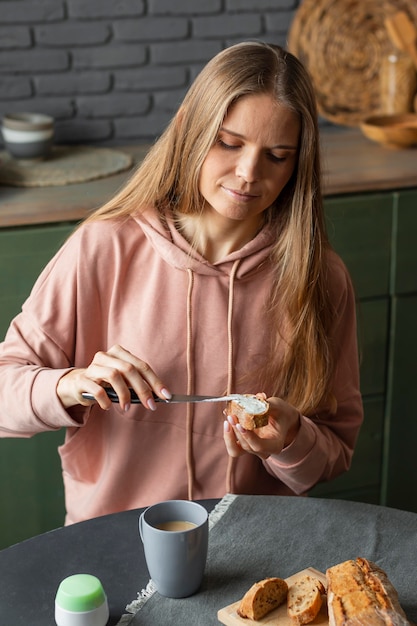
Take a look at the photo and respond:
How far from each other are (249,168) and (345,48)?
1557 mm

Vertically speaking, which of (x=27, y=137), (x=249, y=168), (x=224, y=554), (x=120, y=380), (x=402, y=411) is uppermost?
(x=249, y=168)

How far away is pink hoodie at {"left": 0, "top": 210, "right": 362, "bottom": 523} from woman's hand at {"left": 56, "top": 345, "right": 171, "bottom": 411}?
0.24 metres

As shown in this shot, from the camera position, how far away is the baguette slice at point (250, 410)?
4.13 ft

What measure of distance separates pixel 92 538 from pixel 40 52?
1643 mm

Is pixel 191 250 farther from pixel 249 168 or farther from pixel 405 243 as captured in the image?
pixel 405 243

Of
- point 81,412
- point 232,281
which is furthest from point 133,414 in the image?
point 232,281

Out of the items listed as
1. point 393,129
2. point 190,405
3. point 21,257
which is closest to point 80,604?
point 190,405

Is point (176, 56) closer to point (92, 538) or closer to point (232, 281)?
point (232, 281)

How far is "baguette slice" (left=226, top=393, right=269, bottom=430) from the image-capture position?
1.26 metres

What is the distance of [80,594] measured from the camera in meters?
1.07

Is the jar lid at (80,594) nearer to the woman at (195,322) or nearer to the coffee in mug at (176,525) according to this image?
the coffee in mug at (176,525)

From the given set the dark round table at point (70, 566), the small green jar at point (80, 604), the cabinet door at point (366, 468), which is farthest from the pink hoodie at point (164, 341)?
the cabinet door at point (366, 468)

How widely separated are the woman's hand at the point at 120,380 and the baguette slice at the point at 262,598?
0.97 ft

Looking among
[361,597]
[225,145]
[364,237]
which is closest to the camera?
[361,597]
